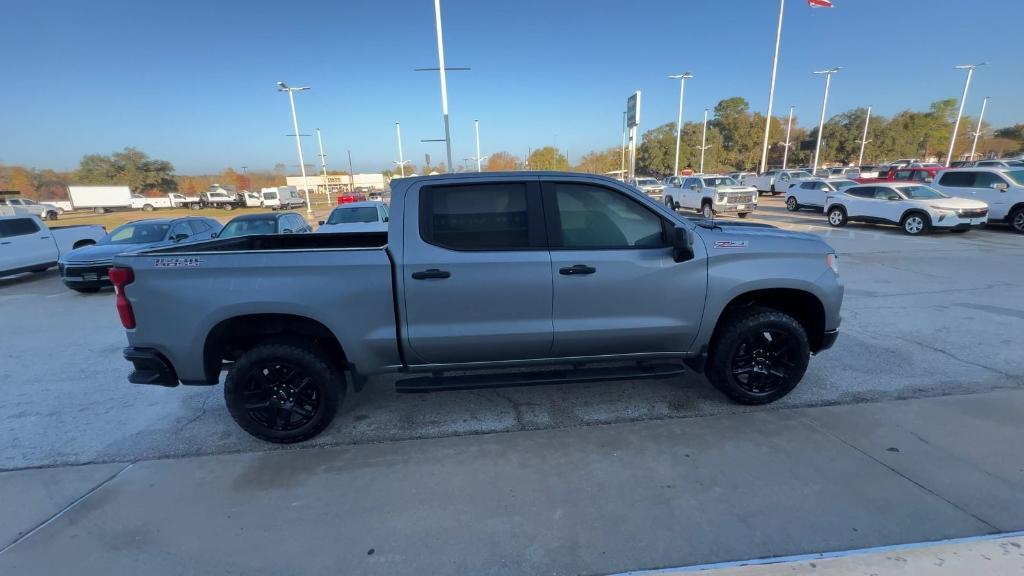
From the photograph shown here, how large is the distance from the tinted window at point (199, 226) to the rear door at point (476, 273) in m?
9.63

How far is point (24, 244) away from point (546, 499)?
13.9m

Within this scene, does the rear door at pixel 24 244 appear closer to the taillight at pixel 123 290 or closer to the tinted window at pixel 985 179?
the taillight at pixel 123 290

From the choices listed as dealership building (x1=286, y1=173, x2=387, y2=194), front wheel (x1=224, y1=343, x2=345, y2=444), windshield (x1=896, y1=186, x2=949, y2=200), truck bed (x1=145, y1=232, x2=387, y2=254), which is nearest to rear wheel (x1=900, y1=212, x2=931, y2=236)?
windshield (x1=896, y1=186, x2=949, y2=200)

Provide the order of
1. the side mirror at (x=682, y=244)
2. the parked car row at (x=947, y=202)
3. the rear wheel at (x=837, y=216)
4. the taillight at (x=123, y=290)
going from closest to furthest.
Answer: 1. the taillight at (x=123, y=290)
2. the side mirror at (x=682, y=244)
3. the parked car row at (x=947, y=202)
4. the rear wheel at (x=837, y=216)

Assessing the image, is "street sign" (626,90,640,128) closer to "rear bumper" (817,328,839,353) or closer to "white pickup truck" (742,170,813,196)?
"white pickup truck" (742,170,813,196)

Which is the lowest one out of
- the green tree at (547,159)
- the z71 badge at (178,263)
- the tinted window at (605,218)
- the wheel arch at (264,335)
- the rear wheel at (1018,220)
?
the rear wheel at (1018,220)

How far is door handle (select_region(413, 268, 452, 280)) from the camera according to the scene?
3072mm

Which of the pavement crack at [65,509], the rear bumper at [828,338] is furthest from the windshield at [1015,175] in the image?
the pavement crack at [65,509]

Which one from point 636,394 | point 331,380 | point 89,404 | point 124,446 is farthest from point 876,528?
point 89,404

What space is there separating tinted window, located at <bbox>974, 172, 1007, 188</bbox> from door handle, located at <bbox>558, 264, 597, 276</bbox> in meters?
17.9

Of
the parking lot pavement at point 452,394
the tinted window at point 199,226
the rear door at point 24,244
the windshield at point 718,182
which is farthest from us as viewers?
the windshield at point 718,182

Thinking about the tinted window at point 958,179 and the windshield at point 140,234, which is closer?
the windshield at point 140,234

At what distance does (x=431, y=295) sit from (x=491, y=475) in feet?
4.15

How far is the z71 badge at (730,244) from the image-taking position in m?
3.38
